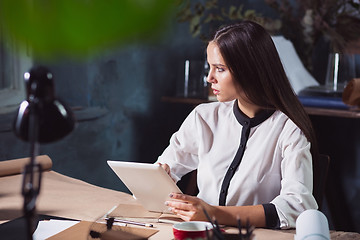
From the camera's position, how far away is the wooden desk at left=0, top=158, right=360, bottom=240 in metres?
1.29

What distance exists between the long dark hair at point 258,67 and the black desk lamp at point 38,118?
1.00 meters

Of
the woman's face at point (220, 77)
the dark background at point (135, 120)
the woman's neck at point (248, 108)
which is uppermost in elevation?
the woman's face at point (220, 77)

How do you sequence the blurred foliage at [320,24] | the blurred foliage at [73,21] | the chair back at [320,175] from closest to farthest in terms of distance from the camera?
the blurred foliage at [73,21]
the chair back at [320,175]
the blurred foliage at [320,24]

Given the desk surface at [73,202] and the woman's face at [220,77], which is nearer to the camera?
the desk surface at [73,202]

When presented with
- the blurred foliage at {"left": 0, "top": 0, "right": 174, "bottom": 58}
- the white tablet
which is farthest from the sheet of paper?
the blurred foliage at {"left": 0, "top": 0, "right": 174, "bottom": 58}

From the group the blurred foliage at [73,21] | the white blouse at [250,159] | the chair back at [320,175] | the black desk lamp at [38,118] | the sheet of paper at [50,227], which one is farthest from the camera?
the chair back at [320,175]

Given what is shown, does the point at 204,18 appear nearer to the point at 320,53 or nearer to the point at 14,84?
the point at 320,53

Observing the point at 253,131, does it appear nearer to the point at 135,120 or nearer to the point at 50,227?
the point at 50,227

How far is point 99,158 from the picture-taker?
3207mm

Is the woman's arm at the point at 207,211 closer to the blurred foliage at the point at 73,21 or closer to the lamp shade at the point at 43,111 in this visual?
the lamp shade at the point at 43,111

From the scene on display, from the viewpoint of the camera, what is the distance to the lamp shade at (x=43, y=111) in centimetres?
65

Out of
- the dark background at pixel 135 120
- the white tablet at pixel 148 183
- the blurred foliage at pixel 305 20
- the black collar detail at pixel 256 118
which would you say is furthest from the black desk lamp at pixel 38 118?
the blurred foliage at pixel 305 20

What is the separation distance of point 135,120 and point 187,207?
6.93 ft

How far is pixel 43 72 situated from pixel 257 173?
113 cm
